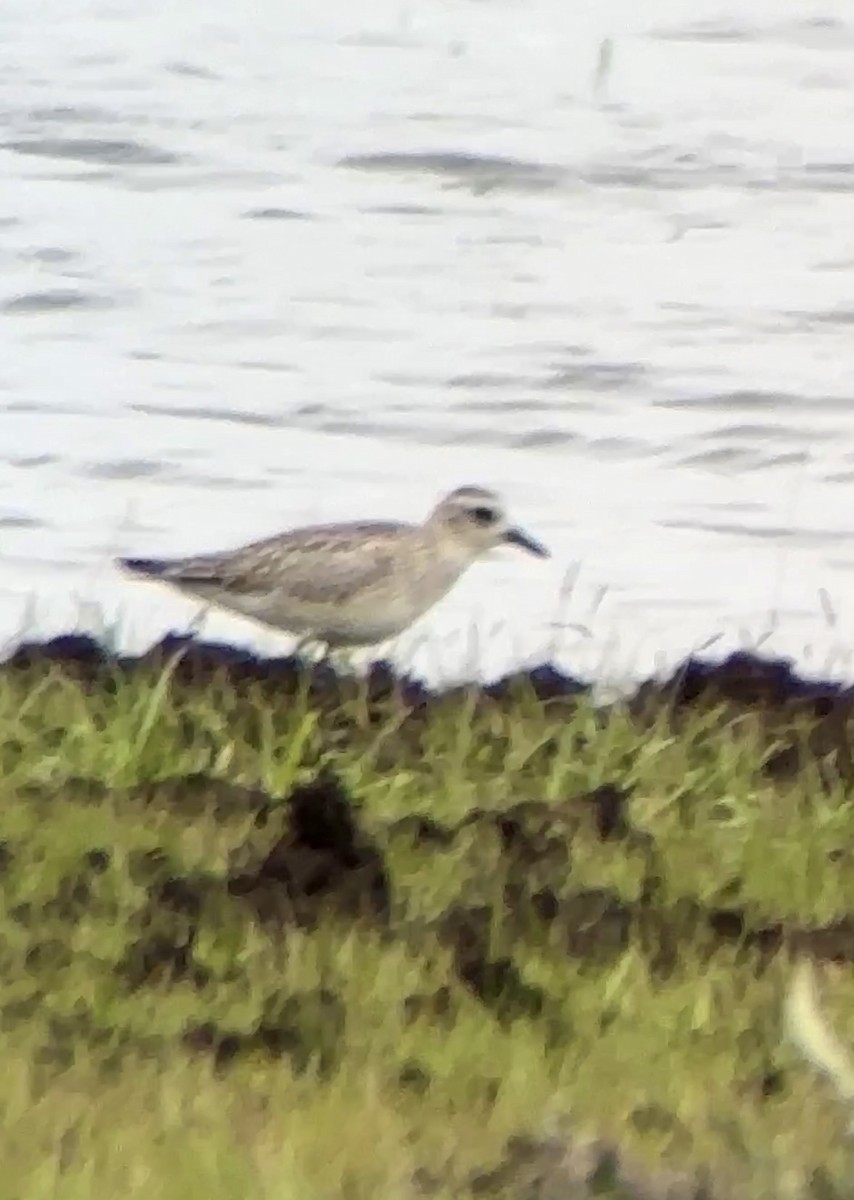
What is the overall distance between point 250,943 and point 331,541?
0.42 meters

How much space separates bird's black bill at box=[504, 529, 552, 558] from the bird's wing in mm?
101

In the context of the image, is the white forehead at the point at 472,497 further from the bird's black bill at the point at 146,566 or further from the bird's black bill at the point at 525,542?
the bird's black bill at the point at 146,566

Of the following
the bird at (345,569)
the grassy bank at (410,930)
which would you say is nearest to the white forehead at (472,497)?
the bird at (345,569)

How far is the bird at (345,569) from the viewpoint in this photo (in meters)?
1.71

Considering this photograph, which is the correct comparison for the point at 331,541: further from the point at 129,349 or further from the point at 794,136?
the point at 794,136

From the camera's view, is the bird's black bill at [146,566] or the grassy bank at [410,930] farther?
the bird's black bill at [146,566]

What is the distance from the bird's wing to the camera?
1731 mm

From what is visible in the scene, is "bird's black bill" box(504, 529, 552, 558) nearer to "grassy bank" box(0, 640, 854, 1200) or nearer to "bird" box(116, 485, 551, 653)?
"bird" box(116, 485, 551, 653)

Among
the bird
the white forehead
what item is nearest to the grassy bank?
the bird

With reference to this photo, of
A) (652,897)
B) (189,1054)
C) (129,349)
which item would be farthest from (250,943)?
(129,349)

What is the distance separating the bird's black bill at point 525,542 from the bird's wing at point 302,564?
0.33ft

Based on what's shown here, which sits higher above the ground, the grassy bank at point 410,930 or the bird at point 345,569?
the bird at point 345,569

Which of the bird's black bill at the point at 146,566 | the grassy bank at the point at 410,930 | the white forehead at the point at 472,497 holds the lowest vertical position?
the grassy bank at the point at 410,930

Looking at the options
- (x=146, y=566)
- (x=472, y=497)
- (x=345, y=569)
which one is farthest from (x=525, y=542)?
(x=146, y=566)
